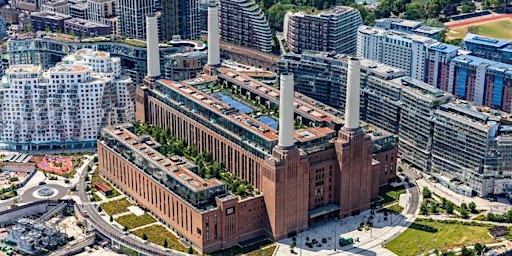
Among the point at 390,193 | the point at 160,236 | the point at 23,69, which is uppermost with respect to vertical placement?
the point at 23,69

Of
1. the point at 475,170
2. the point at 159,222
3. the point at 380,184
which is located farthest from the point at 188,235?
the point at 475,170

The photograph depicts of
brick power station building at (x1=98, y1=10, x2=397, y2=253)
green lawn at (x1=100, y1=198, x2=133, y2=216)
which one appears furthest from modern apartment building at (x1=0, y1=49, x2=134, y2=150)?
green lawn at (x1=100, y1=198, x2=133, y2=216)

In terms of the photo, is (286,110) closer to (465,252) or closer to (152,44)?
(465,252)

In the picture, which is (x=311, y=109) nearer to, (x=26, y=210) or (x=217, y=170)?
(x=217, y=170)

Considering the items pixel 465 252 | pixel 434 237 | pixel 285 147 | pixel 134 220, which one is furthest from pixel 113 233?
pixel 465 252

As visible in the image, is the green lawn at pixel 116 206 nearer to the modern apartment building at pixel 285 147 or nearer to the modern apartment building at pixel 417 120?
the modern apartment building at pixel 285 147
